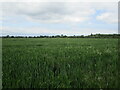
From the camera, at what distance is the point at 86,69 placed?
5.80 metres

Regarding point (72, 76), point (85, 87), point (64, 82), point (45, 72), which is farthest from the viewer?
point (45, 72)

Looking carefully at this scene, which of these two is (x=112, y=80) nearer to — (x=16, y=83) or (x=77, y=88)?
(x=77, y=88)

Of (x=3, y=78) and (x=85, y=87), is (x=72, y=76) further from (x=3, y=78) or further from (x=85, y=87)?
(x=3, y=78)

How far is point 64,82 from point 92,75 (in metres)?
1.13

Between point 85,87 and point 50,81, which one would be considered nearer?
point 85,87

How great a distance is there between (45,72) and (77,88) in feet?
5.39

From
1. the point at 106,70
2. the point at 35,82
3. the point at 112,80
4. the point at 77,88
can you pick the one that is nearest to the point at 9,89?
the point at 35,82

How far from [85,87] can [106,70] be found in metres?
1.86

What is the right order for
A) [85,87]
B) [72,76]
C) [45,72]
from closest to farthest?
[85,87]
[72,76]
[45,72]

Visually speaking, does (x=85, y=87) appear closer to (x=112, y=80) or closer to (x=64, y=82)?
(x=64, y=82)

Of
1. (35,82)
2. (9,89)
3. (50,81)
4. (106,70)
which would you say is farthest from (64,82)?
(106,70)

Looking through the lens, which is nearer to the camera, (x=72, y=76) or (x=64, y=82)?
(x=64, y=82)

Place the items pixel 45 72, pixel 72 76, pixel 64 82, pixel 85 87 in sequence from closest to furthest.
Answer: pixel 85 87 → pixel 64 82 → pixel 72 76 → pixel 45 72

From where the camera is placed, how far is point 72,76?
5.00 m
